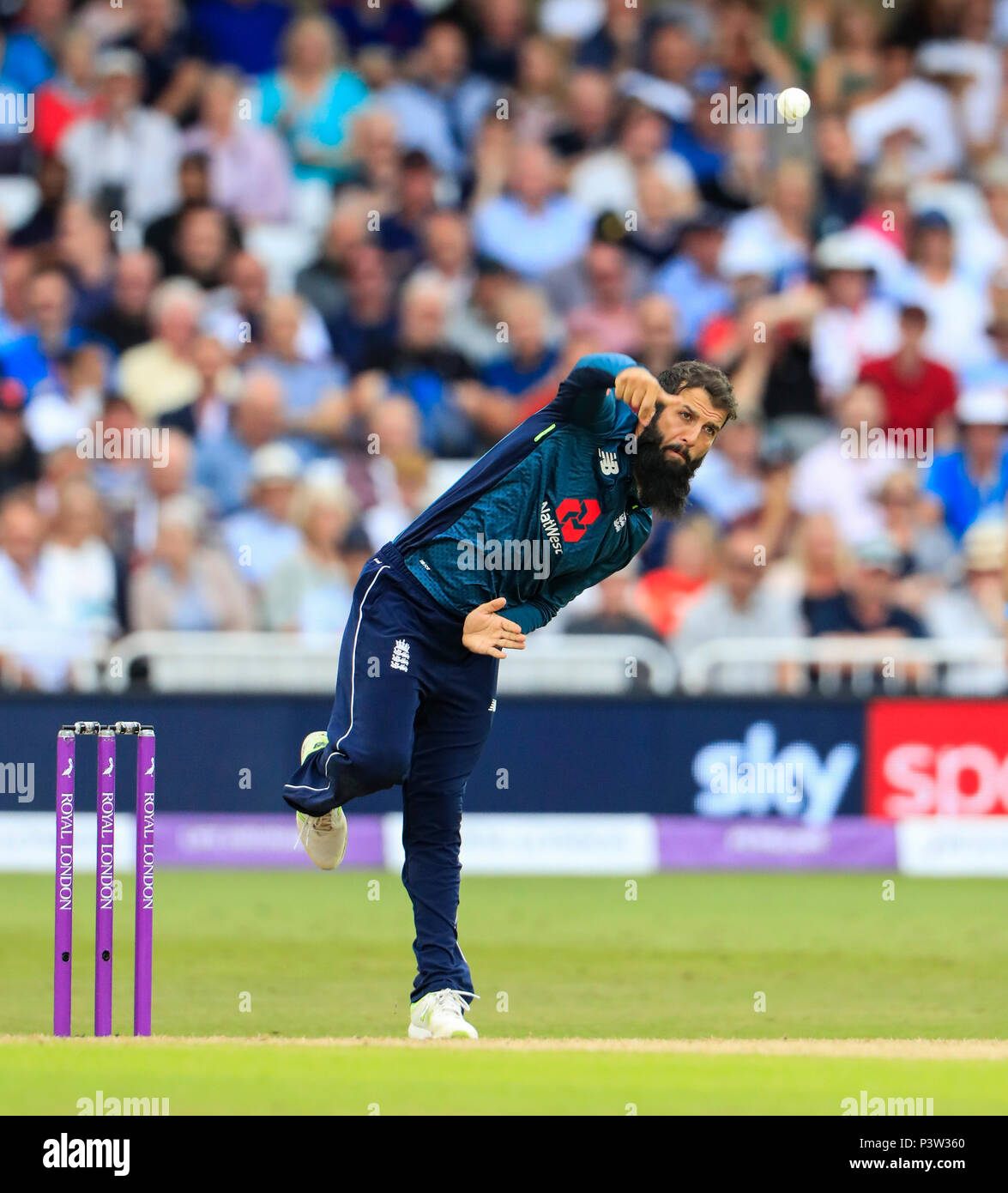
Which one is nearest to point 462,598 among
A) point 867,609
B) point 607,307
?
point 867,609

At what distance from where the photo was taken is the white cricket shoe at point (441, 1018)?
20.9ft

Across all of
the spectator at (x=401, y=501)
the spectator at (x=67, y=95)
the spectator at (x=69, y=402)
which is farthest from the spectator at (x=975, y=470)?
the spectator at (x=67, y=95)

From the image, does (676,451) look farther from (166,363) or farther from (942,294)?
(942,294)

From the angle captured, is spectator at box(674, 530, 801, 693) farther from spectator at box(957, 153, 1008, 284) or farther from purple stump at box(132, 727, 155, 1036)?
purple stump at box(132, 727, 155, 1036)

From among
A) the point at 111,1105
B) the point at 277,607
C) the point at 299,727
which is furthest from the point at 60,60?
the point at 111,1105

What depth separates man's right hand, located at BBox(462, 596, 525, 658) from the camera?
249 inches

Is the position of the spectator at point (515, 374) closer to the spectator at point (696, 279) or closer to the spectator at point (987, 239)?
the spectator at point (696, 279)

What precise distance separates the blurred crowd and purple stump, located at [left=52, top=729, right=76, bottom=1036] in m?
5.97

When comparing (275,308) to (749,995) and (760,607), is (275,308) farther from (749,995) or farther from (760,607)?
(749,995)

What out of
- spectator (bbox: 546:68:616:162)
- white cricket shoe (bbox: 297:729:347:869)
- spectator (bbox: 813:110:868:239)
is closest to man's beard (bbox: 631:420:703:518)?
white cricket shoe (bbox: 297:729:347:869)

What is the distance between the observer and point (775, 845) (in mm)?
12148

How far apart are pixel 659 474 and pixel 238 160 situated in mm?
9483

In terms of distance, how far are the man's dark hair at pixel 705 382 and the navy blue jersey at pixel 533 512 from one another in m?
0.22

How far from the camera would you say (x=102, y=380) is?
14.0 metres
